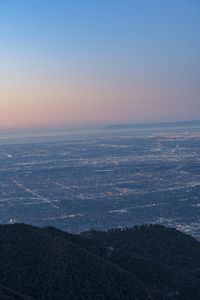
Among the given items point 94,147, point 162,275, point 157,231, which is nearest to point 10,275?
point 162,275

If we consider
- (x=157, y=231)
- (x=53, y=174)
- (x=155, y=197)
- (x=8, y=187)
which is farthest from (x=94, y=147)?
(x=157, y=231)

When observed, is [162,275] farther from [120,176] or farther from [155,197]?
[120,176]

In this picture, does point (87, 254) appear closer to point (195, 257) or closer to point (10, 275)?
point (10, 275)

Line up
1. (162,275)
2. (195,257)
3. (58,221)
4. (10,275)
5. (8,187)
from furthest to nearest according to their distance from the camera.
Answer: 1. (8,187)
2. (58,221)
3. (195,257)
4. (162,275)
5. (10,275)

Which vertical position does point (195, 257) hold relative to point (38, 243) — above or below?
below

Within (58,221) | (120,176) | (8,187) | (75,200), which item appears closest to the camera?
(58,221)

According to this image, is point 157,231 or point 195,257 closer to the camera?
point 195,257
